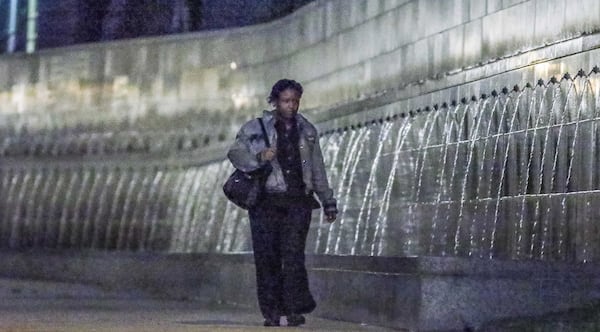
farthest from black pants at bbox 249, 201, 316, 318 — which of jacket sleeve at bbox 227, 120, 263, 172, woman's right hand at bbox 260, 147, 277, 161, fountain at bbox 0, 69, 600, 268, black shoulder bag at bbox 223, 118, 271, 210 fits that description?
fountain at bbox 0, 69, 600, 268

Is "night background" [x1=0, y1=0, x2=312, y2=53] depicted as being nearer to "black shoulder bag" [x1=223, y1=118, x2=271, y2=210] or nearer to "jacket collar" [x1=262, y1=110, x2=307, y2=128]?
"jacket collar" [x1=262, y1=110, x2=307, y2=128]

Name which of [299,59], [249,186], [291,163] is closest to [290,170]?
[291,163]

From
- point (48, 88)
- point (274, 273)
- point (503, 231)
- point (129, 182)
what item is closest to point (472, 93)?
point (503, 231)

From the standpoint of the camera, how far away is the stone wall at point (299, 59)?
49.0 ft

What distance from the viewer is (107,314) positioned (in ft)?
46.5

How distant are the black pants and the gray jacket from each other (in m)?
0.14

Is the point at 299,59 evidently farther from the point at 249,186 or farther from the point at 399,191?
the point at 249,186

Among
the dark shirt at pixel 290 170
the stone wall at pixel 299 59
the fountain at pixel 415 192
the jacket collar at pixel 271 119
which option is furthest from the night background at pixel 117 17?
the dark shirt at pixel 290 170

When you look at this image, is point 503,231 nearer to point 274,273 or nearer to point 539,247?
point 539,247

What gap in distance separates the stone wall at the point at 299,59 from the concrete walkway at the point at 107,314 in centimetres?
305

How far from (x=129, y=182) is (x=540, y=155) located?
1122cm

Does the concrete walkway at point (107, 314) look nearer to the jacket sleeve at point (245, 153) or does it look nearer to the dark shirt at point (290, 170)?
the dark shirt at point (290, 170)

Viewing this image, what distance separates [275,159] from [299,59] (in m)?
9.32

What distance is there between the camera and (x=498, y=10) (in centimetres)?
1507
